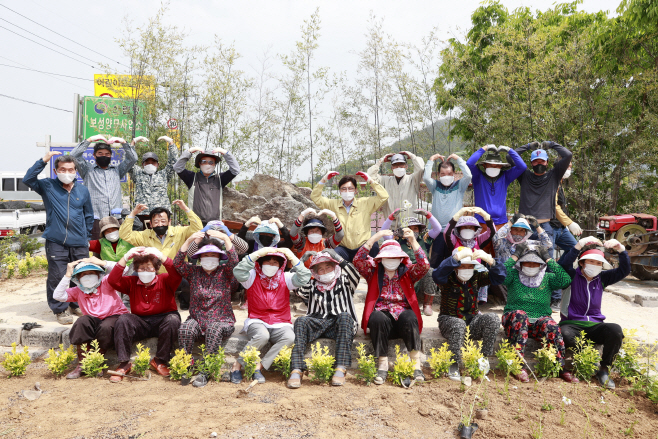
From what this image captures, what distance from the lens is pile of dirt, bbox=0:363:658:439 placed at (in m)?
3.24

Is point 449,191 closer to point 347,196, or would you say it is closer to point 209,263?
point 347,196

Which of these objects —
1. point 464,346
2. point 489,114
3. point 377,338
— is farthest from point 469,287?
point 489,114

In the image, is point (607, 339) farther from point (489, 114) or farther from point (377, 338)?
point (489, 114)

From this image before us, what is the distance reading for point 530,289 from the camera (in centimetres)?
447

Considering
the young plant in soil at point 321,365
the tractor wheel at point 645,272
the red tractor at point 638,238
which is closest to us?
the young plant in soil at point 321,365

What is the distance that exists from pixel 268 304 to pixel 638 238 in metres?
7.53

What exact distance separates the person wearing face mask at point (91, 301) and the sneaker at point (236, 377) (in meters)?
1.40

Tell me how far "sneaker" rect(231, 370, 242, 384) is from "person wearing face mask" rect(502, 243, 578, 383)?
272 centimetres

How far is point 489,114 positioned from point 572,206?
4216 millimetres

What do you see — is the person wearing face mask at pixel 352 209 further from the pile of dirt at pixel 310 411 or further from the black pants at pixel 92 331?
the black pants at pixel 92 331

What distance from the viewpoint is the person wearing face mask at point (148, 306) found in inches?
171

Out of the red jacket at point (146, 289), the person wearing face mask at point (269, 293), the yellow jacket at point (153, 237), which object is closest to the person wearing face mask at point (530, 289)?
the person wearing face mask at point (269, 293)

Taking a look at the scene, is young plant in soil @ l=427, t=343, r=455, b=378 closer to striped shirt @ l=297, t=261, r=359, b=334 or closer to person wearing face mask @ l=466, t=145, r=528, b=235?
striped shirt @ l=297, t=261, r=359, b=334

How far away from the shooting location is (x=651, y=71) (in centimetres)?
867
